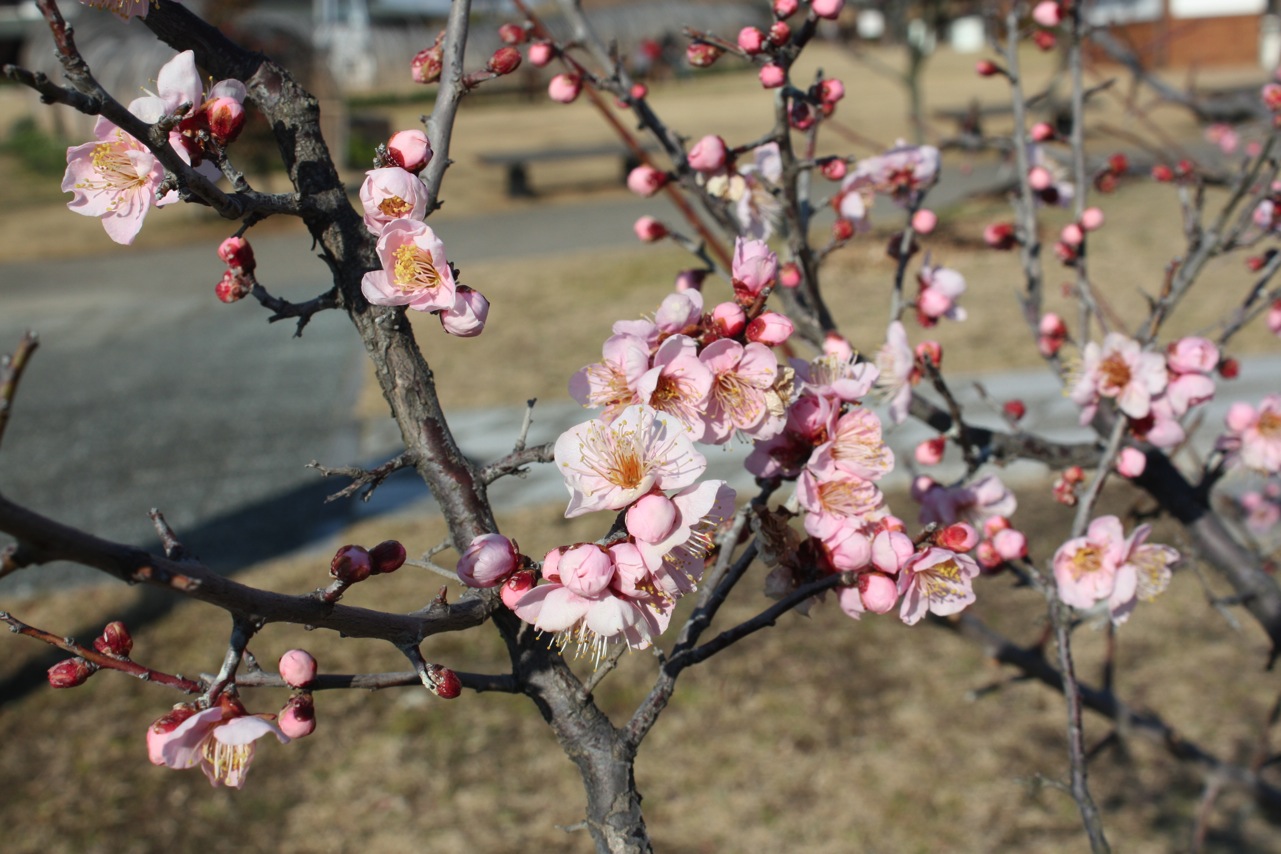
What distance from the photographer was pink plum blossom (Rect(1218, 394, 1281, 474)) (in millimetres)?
1987

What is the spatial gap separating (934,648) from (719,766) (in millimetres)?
1137

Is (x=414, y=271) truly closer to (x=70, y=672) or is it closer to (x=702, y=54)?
(x=70, y=672)

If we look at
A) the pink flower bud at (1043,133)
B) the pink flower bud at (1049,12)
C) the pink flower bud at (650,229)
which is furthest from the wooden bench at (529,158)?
the pink flower bud at (650,229)

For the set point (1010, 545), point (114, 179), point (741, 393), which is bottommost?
point (1010, 545)

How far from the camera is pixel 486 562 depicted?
103 cm

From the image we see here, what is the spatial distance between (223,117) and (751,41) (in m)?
0.84

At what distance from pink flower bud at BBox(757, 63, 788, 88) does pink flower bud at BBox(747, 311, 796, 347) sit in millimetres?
576

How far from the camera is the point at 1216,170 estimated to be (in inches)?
111

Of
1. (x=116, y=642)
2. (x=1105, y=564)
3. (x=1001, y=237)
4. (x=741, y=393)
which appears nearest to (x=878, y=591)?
(x=741, y=393)

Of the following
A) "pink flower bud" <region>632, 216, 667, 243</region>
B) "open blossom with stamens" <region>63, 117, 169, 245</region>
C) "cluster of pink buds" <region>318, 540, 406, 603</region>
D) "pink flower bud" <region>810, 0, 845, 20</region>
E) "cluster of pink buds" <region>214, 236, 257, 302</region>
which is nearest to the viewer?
"cluster of pink buds" <region>318, 540, 406, 603</region>

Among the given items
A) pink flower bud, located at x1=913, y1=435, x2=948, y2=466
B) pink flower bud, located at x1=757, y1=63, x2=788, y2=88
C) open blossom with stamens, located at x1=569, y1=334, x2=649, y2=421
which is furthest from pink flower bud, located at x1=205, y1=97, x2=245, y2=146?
pink flower bud, located at x1=913, y1=435, x2=948, y2=466

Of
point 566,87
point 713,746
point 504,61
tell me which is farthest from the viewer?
point 713,746

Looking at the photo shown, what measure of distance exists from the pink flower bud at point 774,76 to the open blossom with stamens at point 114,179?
33.1 inches

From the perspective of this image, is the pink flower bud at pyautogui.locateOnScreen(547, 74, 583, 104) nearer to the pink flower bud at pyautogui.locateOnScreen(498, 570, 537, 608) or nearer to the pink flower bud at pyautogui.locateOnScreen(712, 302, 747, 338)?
the pink flower bud at pyautogui.locateOnScreen(712, 302, 747, 338)
